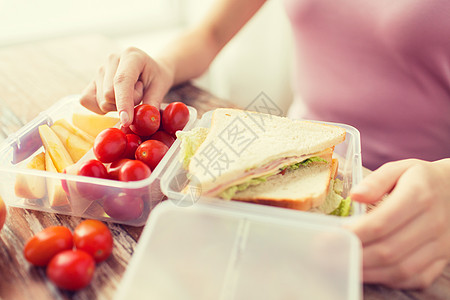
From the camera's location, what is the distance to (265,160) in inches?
27.9

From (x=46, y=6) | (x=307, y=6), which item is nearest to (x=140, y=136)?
(x=307, y=6)

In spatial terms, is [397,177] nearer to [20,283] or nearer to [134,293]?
[134,293]

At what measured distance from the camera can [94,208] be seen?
2.42 feet

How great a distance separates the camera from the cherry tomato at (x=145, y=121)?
0.84 m

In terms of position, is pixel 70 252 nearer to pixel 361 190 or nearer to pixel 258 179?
pixel 258 179

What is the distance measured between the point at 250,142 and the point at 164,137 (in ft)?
0.70

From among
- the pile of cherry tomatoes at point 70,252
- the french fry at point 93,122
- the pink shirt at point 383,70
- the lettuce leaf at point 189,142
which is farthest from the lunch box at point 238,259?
the pink shirt at point 383,70

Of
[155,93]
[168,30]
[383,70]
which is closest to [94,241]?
[155,93]

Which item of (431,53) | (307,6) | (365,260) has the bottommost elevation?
(365,260)

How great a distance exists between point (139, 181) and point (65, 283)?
203mm

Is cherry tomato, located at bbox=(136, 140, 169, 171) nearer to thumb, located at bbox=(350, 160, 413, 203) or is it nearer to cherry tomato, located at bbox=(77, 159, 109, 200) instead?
cherry tomato, located at bbox=(77, 159, 109, 200)

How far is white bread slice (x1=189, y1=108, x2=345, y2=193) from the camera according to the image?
685 millimetres

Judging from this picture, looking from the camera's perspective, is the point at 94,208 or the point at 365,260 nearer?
the point at 365,260

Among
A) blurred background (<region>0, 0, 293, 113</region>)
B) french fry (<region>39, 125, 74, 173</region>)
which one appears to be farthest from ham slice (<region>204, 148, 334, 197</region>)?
blurred background (<region>0, 0, 293, 113</region>)
